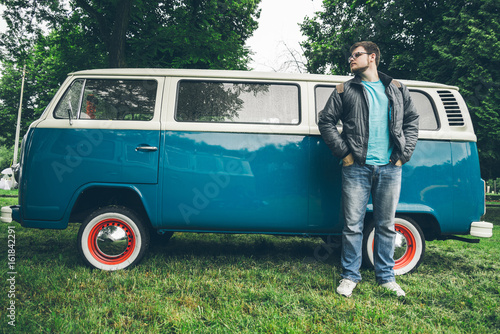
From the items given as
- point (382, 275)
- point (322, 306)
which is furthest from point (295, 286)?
point (382, 275)

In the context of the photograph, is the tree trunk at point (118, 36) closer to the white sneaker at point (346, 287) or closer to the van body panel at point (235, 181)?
the van body panel at point (235, 181)

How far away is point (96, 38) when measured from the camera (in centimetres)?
779

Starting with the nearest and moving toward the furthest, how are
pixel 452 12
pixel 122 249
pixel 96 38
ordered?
pixel 122 249
pixel 96 38
pixel 452 12

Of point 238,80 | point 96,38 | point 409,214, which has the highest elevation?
point 96,38

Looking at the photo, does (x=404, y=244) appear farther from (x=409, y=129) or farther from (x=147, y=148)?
(x=147, y=148)

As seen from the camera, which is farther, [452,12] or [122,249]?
[452,12]

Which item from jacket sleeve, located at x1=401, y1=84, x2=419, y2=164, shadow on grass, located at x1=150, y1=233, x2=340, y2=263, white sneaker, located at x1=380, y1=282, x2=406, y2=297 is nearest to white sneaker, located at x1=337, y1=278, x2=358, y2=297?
white sneaker, located at x1=380, y1=282, x2=406, y2=297

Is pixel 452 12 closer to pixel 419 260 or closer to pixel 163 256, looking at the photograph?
pixel 419 260

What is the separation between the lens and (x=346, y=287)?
2840 mm

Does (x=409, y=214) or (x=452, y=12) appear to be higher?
(x=452, y=12)

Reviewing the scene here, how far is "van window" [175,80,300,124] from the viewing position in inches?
135

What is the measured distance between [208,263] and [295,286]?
1.11m

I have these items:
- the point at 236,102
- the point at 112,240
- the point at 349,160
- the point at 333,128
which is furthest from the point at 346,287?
the point at 112,240

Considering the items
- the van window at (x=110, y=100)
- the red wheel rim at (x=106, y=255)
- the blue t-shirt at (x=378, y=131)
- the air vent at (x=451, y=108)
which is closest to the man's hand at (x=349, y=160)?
the blue t-shirt at (x=378, y=131)
